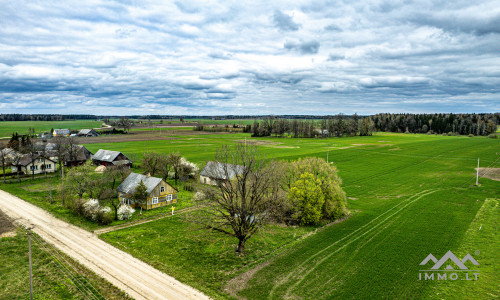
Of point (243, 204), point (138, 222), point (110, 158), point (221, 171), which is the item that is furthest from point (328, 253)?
point (110, 158)

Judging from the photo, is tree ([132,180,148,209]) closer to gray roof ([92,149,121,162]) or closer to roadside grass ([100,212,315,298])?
roadside grass ([100,212,315,298])

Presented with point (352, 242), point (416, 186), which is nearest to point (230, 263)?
point (352, 242)

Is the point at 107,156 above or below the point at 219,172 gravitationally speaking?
below

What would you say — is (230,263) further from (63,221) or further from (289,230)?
(63,221)

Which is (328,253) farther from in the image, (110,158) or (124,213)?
(110,158)

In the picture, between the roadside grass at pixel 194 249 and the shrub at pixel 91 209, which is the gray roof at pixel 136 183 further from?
the roadside grass at pixel 194 249

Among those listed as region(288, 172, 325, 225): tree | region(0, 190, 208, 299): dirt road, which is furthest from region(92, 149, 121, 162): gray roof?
region(288, 172, 325, 225): tree
